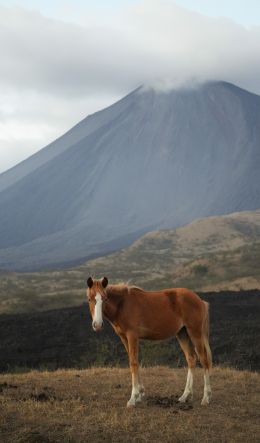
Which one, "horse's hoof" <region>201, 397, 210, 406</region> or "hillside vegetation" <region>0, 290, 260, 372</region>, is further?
"hillside vegetation" <region>0, 290, 260, 372</region>

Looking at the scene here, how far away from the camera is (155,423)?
10367 mm

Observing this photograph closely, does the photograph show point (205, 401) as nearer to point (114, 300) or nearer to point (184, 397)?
point (184, 397)

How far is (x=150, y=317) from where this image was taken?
12.5 metres

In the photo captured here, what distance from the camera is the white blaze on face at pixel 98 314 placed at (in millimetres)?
11109

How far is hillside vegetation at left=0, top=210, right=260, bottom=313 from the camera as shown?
62562mm

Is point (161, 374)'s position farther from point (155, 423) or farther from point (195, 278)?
point (195, 278)

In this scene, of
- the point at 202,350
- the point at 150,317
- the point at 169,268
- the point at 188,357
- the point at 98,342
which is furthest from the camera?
the point at 169,268

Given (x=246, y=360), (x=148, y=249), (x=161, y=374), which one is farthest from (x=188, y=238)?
(x=161, y=374)

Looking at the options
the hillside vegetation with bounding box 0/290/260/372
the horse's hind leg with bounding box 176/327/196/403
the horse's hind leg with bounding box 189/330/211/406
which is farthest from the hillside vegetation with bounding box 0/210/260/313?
the horse's hind leg with bounding box 189/330/211/406

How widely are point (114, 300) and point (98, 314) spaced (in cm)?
105

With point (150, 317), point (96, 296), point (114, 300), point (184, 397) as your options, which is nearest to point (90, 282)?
point (96, 296)

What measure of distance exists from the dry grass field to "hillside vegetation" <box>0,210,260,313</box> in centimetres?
1516

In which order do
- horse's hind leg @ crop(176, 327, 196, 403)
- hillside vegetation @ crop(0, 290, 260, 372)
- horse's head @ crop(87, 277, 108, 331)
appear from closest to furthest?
horse's head @ crop(87, 277, 108, 331), horse's hind leg @ crop(176, 327, 196, 403), hillside vegetation @ crop(0, 290, 260, 372)

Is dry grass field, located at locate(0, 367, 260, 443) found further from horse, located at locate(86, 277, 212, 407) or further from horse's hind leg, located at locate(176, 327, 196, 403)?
horse, located at locate(86, 277, 212, 407)
